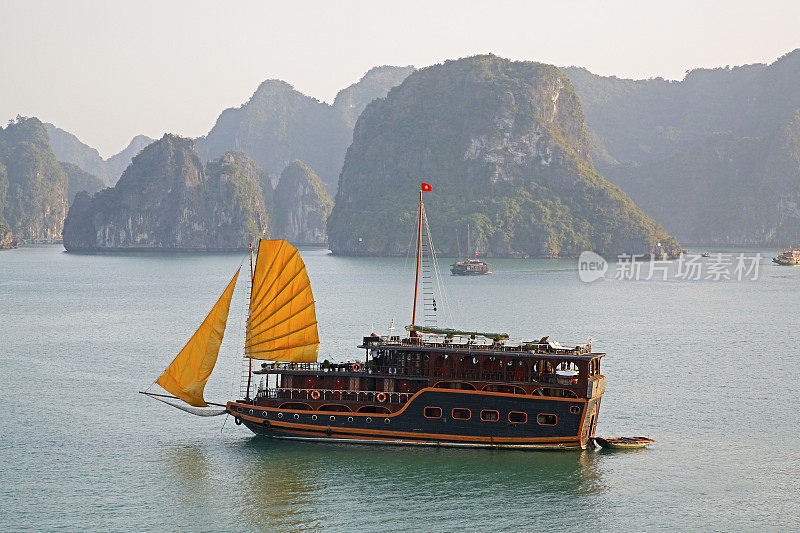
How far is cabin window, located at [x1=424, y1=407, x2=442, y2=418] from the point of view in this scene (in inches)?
1302

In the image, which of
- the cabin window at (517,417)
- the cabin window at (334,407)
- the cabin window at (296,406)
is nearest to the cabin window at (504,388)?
the cabin window at (517,417)

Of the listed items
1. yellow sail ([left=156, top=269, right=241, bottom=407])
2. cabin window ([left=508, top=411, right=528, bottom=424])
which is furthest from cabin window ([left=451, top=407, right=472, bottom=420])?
yellow sail ([left=156, top=269, right=241, bottom=407])

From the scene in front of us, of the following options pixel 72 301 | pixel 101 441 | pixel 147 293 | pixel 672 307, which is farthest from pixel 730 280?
pixel 101 441

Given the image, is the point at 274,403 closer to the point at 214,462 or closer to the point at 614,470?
the point at 214,462

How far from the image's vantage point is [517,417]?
32.7m

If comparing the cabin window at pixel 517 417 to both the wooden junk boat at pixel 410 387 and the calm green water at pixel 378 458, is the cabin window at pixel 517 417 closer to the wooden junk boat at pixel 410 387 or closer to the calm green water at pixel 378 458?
the wooden junk boat at pixel 410 387

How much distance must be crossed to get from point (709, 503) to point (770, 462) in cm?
537

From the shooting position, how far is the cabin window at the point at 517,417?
3256 cm

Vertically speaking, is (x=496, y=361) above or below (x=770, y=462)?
above

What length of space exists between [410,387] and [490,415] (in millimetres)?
2942

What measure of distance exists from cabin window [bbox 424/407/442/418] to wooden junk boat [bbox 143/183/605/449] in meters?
0.05

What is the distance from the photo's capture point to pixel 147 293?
101688 mm

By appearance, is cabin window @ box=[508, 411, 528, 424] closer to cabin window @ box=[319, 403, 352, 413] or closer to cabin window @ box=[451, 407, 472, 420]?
cabin window @ box=[451, 407, 472, 420]

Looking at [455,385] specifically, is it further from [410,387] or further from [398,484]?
[398,484]
